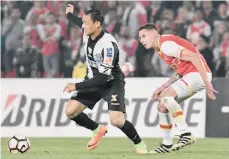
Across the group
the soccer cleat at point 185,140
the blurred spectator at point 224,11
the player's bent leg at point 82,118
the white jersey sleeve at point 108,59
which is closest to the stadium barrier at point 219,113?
the blurred spectator at point 224,11

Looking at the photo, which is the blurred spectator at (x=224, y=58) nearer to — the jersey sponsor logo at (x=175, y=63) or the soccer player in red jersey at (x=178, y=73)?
the soccer player in red jersey at (x=178, y=73)

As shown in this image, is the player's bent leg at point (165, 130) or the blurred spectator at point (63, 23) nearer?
the player's bent leg at point (165, 130)

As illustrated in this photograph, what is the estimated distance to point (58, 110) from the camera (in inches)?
682

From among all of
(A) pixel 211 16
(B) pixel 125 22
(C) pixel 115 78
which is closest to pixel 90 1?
(B) pixel 125 22

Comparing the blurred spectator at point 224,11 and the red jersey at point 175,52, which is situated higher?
the blurred spectator at point 224,11

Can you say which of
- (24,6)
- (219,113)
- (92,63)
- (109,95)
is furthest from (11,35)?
(109,95)

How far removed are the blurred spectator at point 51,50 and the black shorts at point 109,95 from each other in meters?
8.15

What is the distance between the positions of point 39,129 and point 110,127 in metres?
1.54

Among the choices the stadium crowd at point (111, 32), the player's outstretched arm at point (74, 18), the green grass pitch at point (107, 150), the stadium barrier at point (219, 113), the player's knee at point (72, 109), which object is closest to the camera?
the green grass pitch at point (107, 150)

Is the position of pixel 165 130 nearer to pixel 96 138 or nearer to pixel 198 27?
pixel 96 138

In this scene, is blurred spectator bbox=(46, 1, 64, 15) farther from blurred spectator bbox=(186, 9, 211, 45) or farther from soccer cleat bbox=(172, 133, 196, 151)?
soccer cleat bbox=(172, 133, 196, 151)

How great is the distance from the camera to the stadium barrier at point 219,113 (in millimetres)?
16964

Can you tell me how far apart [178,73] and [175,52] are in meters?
Answer: 0.58

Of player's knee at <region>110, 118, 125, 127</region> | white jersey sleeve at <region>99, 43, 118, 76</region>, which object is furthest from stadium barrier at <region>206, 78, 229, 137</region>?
white jersey sleeve at <region>99, 43, 118, 76</region>
